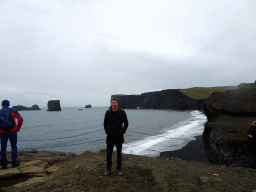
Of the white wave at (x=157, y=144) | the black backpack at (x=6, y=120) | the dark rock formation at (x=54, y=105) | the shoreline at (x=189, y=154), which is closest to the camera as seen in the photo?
the black backpack at (x=6, y=120)

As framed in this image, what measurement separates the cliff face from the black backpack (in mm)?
103460

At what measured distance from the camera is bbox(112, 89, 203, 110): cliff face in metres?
106

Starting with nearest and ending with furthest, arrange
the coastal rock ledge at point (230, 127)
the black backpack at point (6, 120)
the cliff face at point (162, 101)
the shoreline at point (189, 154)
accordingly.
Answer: the black backpack at point (6, 120), the coastal rock ledge at point (230, 127), the shoreline at point (189, 154), the cliff face at point (162, 101)

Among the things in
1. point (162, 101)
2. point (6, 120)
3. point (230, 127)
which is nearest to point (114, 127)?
point (6, 120)

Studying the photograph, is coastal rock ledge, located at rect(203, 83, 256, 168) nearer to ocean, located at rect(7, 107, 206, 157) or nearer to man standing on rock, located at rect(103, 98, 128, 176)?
ocean, located at rect(7, 107, 206, 157)

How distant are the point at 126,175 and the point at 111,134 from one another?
140 cm

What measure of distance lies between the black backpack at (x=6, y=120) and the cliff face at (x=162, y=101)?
103460 mm

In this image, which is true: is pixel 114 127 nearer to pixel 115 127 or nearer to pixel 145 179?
pixel 115 127

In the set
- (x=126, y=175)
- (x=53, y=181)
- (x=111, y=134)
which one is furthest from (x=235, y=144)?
(x=53, y=181)

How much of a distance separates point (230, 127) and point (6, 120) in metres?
9.30

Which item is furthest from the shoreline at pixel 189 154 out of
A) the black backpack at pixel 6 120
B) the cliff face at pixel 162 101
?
the cliff face at pixel 162 101

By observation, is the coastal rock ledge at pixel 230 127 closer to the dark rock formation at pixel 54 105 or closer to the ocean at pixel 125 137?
the ocean at pixel 125 137

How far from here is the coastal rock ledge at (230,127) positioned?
21.9 feet

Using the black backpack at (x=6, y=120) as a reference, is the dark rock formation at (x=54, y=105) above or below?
below
